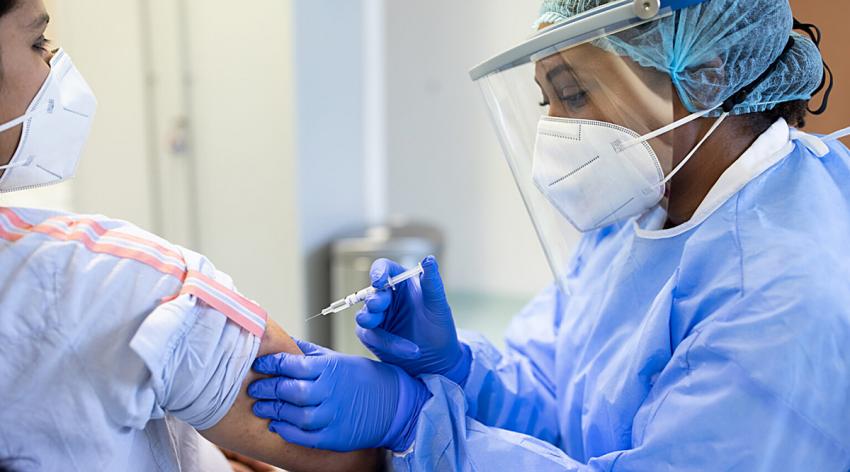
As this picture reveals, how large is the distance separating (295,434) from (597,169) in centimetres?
62

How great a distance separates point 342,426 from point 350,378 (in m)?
0.07

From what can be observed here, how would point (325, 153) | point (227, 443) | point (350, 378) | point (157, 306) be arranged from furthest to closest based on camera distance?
point (325, 153) → point (350, 378) → point (227, 443) → point (157, 306)

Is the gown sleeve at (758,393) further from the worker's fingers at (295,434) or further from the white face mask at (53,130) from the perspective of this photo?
the white face mask at (53,130)

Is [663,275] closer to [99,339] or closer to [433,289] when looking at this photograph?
[433,289]

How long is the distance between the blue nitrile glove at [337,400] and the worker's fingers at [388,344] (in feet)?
0.09

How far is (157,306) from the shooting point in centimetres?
86

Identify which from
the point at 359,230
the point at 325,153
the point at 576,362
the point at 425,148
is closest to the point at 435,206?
the point at 425,148

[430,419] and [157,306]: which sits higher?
[157,306]

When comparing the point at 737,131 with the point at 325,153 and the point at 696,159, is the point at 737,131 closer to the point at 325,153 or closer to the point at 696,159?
the point at 696,159

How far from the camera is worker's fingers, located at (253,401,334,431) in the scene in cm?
102

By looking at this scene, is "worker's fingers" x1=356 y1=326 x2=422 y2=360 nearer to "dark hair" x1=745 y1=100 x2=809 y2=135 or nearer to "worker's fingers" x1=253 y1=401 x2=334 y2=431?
"worker's fingers" x1=253 y1=401 x2=334 y2=431

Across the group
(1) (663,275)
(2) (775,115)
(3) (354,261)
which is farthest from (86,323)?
(3) (354,261)

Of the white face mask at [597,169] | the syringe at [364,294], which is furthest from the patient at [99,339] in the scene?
the white face mask at [597,169]

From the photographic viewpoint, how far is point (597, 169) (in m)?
1.15
